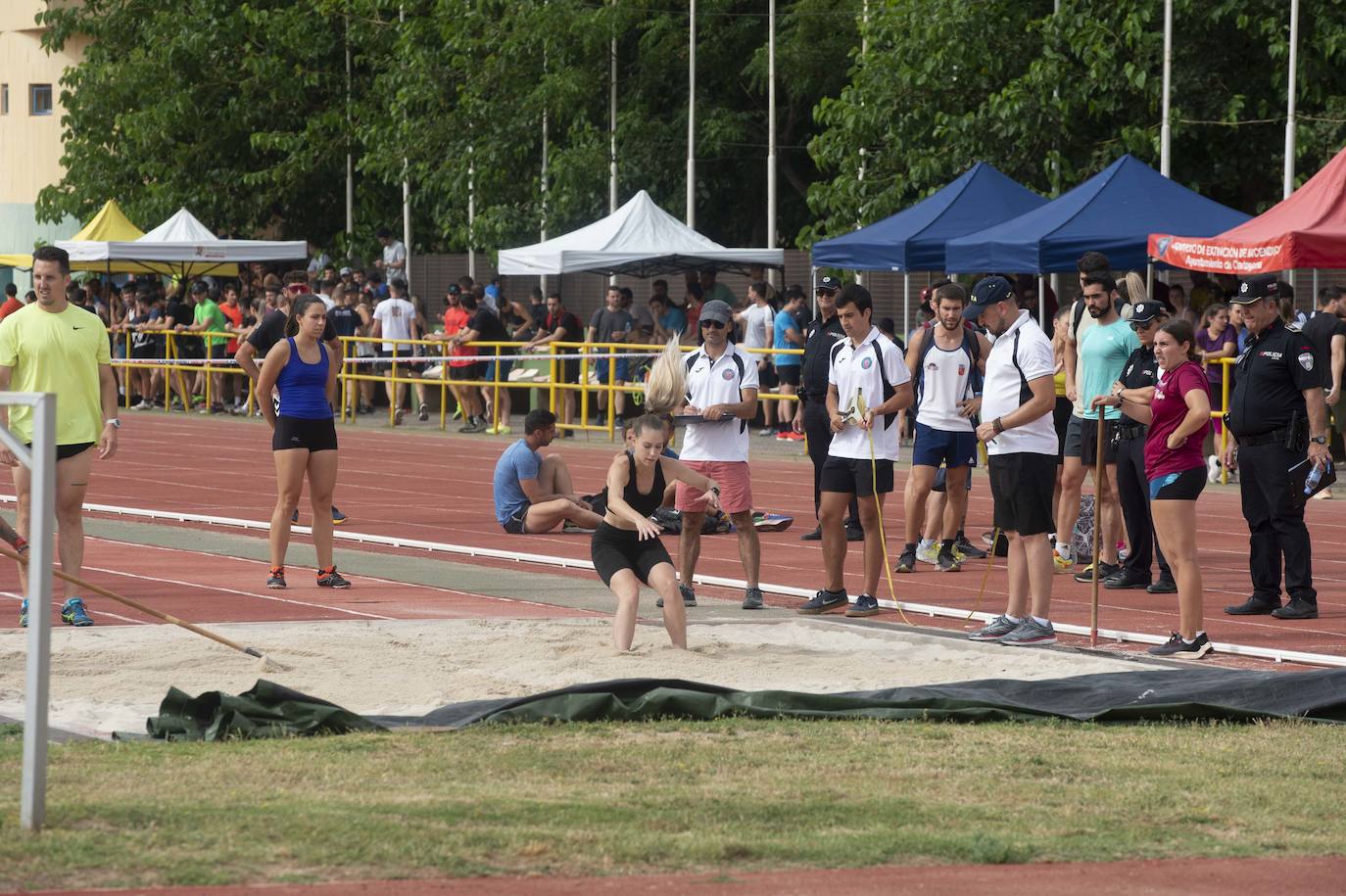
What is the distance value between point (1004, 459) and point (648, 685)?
2.94 m

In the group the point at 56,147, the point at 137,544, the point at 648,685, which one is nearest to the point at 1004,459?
the point at 648,685

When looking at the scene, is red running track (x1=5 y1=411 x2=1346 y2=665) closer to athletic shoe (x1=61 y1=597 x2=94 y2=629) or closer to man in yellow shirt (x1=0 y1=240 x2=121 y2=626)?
athletic shoe (x1=61 y1=597 x2=94 y2=629)

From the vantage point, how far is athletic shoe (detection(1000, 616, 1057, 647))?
402 inches

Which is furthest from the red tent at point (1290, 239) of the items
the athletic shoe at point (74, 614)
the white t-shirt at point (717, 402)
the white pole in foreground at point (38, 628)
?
the white pole in foreground at point (38, 628)

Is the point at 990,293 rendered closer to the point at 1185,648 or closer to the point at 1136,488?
the point at 1185,648

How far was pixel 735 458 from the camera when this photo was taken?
12.0 meters

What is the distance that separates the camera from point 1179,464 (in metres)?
10.1

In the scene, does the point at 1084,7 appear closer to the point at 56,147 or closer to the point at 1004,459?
the point at 1004,459

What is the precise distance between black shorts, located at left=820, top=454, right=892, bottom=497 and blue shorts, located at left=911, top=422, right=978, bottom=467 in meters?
1.51

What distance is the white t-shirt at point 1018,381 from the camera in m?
10.4

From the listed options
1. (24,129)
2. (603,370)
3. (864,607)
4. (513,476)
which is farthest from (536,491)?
(24,129)

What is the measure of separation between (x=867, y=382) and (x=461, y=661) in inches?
128

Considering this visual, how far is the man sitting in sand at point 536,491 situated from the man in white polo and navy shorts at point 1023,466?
18.1 feet

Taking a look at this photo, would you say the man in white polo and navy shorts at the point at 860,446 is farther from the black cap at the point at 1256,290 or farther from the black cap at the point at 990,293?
the black cap at the point at 1256,290
